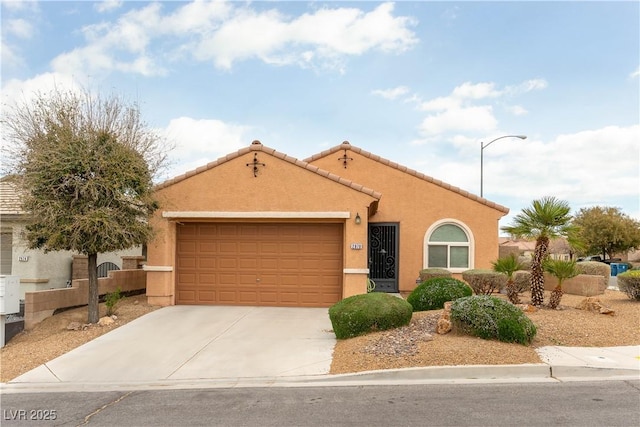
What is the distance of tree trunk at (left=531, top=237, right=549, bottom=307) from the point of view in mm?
11328

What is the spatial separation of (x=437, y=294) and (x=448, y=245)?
5.00 metres

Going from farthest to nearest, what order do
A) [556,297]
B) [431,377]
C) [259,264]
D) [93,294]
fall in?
[259,264]
[556,297]
[93,294]
[431,377]

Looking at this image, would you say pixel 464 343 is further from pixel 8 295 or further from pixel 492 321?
pixel 8 295

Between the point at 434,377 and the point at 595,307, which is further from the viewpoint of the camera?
the point at 595,307

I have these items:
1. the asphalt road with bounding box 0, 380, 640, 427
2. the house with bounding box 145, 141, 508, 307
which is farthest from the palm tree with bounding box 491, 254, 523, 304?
the asphalt road with bounding box 0, 380, 640, 427

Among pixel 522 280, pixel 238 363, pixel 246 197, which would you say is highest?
pixel 246 197

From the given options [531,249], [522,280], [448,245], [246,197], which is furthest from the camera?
[531,249]

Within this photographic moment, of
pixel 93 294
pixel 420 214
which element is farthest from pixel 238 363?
pixel 420 214

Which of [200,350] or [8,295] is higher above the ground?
[8,295]

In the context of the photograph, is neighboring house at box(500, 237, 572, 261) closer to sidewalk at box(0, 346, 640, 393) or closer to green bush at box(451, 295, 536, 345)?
green bush at box(451, 295, 536, 345)

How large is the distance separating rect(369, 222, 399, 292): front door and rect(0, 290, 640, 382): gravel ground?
514 centimetres

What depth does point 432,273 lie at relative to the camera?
47.9ft

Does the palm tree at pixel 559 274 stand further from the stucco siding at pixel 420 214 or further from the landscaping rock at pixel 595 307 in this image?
the stucco siding at pixel 420 214

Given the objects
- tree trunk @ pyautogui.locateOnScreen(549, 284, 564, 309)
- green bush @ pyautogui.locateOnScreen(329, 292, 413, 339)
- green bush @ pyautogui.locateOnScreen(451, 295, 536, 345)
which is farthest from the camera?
tree trunk @ pyautogui.locateOnScreen(549, 284, 564, 309)
